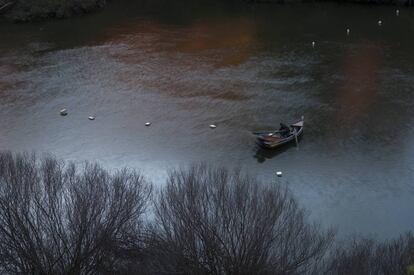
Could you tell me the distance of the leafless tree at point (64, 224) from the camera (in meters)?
15.0

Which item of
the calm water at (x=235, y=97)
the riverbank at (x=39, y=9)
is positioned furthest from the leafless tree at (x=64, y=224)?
the riverbank at (x=39, y=9)

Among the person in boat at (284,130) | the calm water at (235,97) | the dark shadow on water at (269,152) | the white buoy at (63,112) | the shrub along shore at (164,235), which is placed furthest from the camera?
the white buoy at (63,112)

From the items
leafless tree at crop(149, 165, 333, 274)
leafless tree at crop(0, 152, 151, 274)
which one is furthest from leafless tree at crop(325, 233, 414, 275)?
leafless tree at crop(0, 152, 151, 274)

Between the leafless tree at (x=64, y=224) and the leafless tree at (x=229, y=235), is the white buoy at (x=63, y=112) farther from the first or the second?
the leafless tree at (x=229, y=235)

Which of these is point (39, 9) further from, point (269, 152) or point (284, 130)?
point (269, 152)

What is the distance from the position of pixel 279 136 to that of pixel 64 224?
1480 centimetres

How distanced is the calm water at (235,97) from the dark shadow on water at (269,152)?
0.30 feet

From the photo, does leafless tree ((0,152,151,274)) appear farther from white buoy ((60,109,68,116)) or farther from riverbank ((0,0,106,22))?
riverbank ((0,0,106,22))

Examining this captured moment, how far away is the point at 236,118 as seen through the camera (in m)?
31.2

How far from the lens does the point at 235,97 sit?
3422cm

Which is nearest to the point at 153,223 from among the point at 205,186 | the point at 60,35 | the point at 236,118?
the point at 205,186

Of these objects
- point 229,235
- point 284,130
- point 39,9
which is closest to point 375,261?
point 229,235

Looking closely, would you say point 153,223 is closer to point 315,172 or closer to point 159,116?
point 315,172

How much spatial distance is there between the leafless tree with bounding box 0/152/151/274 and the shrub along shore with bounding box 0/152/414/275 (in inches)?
1.1
